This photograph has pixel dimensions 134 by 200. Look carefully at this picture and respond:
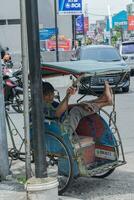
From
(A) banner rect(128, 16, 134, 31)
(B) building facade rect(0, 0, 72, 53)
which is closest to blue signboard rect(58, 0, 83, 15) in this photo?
(B) building facade rect(0, 0, 72, 53)

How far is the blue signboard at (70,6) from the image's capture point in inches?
860

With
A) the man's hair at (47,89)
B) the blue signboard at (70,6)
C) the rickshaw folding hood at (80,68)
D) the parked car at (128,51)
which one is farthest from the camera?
the parked car at (128,51)

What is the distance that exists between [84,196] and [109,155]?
0.73m

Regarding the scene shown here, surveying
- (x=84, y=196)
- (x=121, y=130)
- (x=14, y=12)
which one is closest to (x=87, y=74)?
(x=84, y=196)

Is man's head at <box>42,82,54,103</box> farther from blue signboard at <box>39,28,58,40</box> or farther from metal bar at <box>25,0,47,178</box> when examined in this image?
blue signboard at <box>39,28,58,40</box>

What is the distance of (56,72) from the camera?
6348 mm

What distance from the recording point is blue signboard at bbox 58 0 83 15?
71.7 ft

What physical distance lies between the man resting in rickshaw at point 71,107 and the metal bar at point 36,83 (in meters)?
0.92

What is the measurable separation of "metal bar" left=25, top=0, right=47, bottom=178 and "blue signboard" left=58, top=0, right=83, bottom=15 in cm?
1697

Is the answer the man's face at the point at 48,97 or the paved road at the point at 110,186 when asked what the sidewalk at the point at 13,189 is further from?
the man's face at the point at 48,97

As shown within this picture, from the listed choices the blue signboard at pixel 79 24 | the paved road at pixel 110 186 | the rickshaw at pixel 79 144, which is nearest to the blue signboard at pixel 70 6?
the paved road at pixel 110 186

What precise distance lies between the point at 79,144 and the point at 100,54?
48.2ft

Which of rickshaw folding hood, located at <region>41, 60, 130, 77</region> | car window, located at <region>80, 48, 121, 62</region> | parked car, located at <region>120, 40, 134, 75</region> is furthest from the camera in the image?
parked car, located at <region>120, 40, 134, 75</region>

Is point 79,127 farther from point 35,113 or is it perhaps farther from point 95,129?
point 35,113
